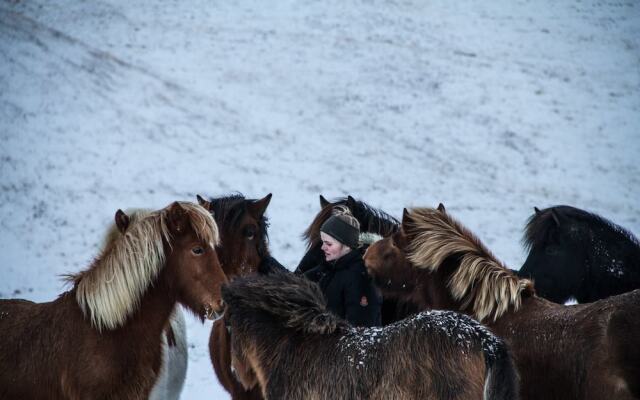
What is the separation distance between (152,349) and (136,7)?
19.2 meters

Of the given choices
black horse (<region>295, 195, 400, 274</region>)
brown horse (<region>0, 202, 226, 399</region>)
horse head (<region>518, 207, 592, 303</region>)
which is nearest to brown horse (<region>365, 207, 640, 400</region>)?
horse head (<region>518, 207, 592, 303</region>)

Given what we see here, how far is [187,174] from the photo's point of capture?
52.1 ft

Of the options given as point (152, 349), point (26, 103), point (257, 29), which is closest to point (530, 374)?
point (152, 349)

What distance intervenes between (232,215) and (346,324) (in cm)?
239

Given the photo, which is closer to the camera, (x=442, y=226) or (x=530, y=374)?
(x=530, y=374)

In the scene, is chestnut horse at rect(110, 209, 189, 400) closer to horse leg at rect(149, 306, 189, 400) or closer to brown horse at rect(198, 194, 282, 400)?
horse leg at rect(149, 306, 189, 400)

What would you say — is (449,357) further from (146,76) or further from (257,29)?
(257,29)

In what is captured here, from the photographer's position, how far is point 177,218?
4.86 metres

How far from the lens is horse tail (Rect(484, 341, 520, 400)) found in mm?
3498

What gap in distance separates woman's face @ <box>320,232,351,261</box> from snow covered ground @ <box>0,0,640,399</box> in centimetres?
694

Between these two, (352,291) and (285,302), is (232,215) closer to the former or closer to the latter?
(352,291)

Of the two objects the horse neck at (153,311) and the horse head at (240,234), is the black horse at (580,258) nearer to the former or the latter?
the horse head at (240,234)

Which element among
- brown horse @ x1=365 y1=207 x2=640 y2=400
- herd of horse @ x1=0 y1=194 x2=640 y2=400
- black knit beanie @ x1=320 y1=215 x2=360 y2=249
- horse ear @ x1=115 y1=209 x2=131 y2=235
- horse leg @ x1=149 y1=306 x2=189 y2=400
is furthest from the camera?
black knit beanie @ x1=320 y1=215 x2=360 y2=249

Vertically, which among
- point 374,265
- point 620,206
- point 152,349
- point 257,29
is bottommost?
point 620,206
